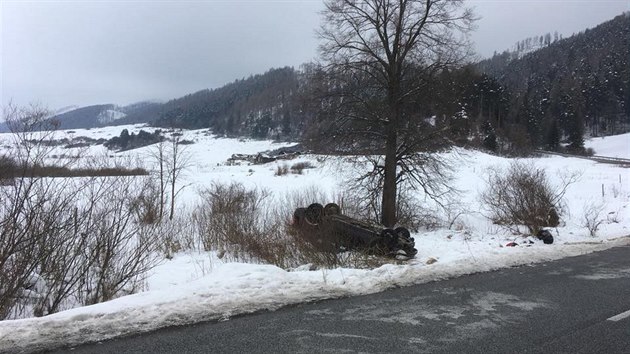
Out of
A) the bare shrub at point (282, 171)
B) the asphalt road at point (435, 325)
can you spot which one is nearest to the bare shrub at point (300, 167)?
the bare shrub at point (282, 171)

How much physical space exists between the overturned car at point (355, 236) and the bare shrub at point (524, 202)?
757 centimetres

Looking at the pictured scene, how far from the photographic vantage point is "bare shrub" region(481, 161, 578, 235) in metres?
18.2

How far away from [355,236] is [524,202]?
10.1 meters

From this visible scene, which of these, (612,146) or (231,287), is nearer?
(231,287)

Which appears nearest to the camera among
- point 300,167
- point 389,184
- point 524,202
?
point 389,184

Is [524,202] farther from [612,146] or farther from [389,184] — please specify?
[612,146]

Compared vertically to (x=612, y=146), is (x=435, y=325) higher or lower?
lower

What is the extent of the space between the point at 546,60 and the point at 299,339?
166 m

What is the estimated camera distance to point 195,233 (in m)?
16.1

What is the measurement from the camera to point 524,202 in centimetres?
1928

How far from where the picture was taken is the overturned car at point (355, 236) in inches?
468

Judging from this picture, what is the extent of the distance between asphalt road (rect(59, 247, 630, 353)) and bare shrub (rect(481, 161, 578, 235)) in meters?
11.1

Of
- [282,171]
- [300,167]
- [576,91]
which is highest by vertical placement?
[576,91]

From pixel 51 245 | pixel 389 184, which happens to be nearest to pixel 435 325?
pixel 51 245
